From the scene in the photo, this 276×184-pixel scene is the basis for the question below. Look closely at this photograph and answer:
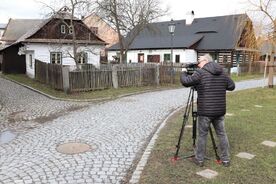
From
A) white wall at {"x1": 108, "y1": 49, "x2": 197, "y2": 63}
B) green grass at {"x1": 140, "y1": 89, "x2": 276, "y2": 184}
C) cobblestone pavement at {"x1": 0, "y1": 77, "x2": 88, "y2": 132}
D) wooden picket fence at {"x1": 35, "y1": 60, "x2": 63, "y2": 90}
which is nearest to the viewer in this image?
green grass at {"x1": 140, "y1": 89, "x2": 276, "y2": 184}

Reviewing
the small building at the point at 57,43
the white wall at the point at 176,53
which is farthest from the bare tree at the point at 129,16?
the white wall at the point at 176,53

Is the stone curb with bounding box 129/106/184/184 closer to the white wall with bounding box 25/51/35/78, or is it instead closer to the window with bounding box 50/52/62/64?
the window with bounding box 50/52/62/64

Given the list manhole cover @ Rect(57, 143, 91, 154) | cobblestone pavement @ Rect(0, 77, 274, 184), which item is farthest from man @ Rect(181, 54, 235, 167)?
manhole cover @ Rect(57, 143, 91, 154)

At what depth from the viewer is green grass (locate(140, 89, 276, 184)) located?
17.0ft

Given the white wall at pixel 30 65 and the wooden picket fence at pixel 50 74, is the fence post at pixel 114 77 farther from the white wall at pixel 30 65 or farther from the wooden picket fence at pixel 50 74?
the white wall at pixel 30 65

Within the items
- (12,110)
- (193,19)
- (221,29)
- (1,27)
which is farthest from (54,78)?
(1,27)

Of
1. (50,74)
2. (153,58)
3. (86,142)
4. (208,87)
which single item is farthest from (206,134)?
(153,58)

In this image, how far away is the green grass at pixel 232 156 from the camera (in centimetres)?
517

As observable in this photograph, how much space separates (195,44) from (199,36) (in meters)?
1.89

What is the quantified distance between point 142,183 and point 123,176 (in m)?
0.47

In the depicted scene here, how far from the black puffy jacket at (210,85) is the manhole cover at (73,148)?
108 inches

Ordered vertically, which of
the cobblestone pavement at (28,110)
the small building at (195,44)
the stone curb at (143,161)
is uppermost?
the small building at (195,44)

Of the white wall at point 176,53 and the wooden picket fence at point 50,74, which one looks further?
the white wall at point 176,53

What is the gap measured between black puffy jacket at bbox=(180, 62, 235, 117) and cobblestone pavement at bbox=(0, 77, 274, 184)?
1772 millimetres
